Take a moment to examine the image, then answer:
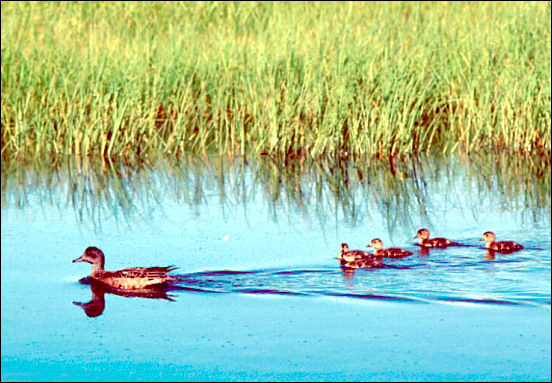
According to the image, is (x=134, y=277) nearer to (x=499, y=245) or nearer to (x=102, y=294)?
(x=102, y=294)

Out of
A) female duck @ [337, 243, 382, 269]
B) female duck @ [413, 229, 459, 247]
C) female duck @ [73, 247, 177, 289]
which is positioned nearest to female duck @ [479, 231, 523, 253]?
female duck @ [413, 229, 459, 247]

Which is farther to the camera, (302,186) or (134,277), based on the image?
(302,186)

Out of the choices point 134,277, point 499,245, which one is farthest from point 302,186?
point 134,277

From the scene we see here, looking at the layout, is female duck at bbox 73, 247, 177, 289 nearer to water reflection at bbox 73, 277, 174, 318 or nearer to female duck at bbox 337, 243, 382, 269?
water reflection at bbox 73, 277, 174, 318

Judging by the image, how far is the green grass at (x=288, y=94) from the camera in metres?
13.2

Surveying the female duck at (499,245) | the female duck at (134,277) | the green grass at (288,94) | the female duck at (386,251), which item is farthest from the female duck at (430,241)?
the green grass at (288,94)

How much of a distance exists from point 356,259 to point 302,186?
352 cm

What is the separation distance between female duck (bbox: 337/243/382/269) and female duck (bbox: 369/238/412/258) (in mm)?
204

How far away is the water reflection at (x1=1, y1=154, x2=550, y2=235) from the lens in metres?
10.8

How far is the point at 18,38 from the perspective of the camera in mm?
14375

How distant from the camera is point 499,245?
885 cm

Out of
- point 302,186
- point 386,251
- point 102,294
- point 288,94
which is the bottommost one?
point 102,294

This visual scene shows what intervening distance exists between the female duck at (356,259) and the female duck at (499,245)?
1.02m

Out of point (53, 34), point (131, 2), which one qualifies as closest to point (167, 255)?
point (53, 34)
